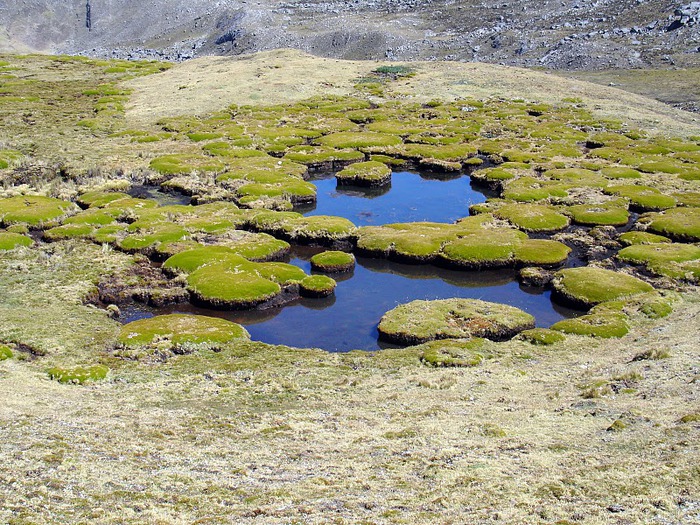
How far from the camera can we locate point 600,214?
52625 mm

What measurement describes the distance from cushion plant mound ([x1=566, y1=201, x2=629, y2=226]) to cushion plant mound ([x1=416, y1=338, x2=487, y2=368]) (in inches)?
923

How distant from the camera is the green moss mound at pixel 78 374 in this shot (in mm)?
27969

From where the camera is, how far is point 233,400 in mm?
26625

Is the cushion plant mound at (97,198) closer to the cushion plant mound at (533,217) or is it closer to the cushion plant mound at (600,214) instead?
the cushion plant mound at (533,217)

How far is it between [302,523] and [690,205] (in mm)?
49111

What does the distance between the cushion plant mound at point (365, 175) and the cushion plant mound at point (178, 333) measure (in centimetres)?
3164

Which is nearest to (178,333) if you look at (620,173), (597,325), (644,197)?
(597,325)

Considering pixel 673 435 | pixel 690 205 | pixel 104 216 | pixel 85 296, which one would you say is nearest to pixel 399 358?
pixel 673 435

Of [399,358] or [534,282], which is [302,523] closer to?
[399,358]

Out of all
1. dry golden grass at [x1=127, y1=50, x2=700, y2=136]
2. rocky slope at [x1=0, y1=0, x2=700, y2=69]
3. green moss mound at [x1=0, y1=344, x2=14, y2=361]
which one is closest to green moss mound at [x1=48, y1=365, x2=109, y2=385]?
green moss mound at [x1=0, y1=344, x2=14, y2=361]

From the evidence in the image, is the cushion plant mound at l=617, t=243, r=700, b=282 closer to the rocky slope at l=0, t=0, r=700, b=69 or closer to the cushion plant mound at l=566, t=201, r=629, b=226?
the cushion plant mound at l=566, t=201, r=629, b=226

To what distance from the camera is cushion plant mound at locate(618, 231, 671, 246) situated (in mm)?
47188

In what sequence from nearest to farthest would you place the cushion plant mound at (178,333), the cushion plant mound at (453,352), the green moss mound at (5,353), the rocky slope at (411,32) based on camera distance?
1. the green moss mound at (5,353)
2. the cushion plant mound at (453,352)
3. the cushion plant mound at (178,333)
4. the rocky slope at (411,32)

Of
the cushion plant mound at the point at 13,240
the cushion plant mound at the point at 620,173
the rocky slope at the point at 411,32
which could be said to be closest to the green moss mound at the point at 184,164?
the cushion plant mound at the point at 13,240
